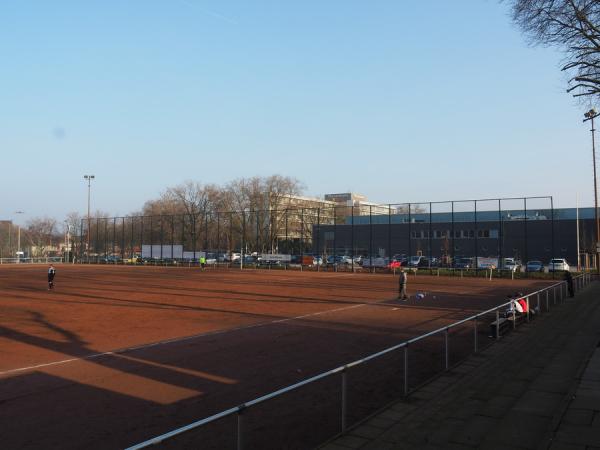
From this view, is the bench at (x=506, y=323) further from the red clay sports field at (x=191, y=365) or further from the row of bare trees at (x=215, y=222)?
the row of bare trees at (x=215, y=222)

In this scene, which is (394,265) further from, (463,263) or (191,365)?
(191,365)

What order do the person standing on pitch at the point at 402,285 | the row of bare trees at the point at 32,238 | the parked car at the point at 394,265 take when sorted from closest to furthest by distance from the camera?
the person standing on pitch at the point at 402,285, the parked car at the point at 394,265, the row of bare trees at the point at 32,238

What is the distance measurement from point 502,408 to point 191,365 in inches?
254

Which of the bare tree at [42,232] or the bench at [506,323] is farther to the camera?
the bare tree at [42,232]

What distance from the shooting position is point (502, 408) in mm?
7289

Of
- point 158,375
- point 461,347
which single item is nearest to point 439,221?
point 461,347

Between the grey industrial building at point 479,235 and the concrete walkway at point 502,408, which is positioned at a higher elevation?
the grey industrial building at point 479,235

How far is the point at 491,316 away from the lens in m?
18.4

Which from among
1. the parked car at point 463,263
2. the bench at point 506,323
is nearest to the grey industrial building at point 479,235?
the parked car at point 463,263

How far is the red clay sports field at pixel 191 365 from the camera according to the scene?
7004 millimetres

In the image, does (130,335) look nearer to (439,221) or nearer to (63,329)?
(63,329)

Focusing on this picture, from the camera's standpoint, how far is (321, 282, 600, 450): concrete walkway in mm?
6012

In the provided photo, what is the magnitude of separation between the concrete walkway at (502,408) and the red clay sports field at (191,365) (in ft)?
2.42

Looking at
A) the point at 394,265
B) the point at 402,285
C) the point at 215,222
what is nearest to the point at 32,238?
the point at 215,222
